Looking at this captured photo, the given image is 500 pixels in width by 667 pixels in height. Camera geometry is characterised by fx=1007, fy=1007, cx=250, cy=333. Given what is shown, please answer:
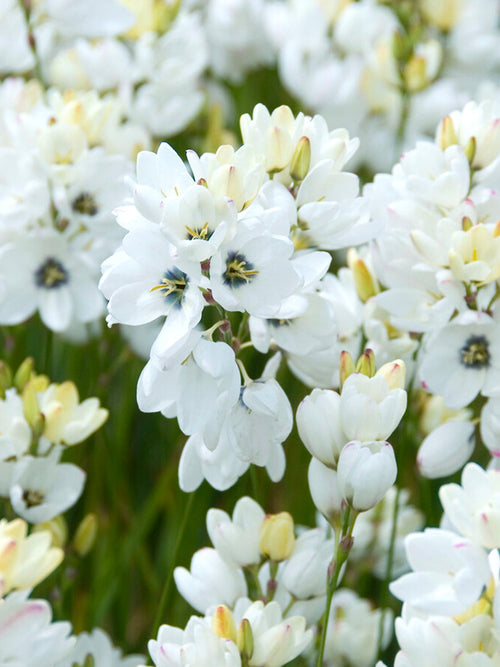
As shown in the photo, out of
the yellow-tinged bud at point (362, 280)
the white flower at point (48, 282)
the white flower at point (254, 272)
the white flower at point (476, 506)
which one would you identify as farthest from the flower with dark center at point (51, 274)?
the white flower at point (476, 506)

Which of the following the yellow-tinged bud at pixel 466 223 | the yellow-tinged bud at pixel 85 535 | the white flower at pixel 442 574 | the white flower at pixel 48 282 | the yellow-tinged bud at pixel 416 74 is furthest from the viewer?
the yellow-tinged bud at pixel 416 74

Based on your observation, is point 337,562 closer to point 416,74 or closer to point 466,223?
point 466,223

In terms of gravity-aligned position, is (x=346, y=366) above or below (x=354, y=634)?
Answer: above

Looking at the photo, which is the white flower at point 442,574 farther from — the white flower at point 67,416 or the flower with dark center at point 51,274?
the flower with dark center at point 51,274

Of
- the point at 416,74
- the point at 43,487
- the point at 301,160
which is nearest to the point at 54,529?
the point at 43,487

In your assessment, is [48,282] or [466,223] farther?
[48,282]

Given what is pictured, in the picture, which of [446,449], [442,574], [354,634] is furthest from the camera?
[354,634]
